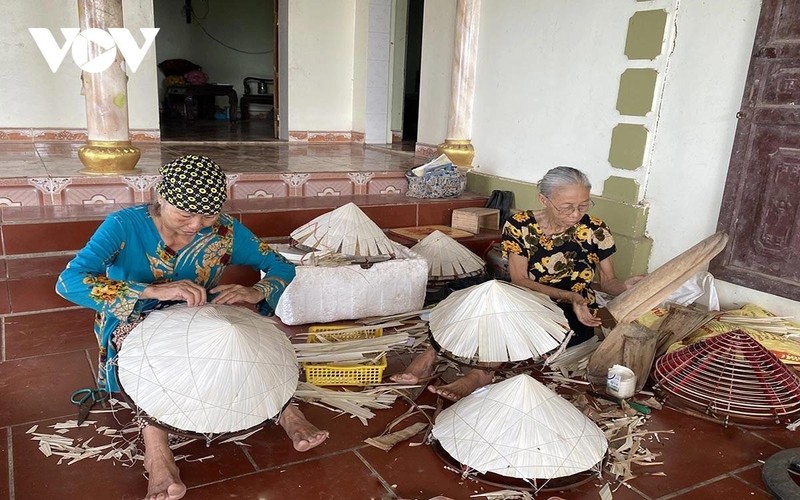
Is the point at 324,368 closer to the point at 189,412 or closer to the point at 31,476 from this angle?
the point at 189,412

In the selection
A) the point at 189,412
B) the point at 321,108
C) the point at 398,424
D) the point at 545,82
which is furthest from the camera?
the point at 321,108

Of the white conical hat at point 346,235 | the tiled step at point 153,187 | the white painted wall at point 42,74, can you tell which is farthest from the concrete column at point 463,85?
the white painted wall at point 42,74

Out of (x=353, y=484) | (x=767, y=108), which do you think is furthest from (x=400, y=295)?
(x=767, y=108)

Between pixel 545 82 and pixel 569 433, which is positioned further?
pixel 545 82

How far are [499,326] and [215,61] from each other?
973 cm

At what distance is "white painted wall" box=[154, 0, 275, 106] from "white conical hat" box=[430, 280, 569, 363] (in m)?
8.95

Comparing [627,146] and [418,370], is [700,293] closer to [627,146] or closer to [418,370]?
[627,146]

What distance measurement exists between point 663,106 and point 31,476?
11.1 ft

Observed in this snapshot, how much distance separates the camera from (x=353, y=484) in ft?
6.03

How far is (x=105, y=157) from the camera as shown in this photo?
146 inches

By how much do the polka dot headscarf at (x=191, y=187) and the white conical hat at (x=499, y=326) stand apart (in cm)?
95

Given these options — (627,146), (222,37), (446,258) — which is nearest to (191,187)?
(446,258)

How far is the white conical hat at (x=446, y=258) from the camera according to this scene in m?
3.53

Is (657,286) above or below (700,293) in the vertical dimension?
above
